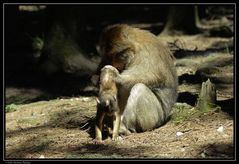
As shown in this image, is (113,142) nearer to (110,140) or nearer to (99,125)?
(110,140)

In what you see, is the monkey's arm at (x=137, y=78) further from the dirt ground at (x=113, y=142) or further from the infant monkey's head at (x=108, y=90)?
the dirt ground at (x=113, y=142)

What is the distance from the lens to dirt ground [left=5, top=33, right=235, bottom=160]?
20.3 ft

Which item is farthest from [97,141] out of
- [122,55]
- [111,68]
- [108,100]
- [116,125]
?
[122,55]

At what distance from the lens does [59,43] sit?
42.2 feet

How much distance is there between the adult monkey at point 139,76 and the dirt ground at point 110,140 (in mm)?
213

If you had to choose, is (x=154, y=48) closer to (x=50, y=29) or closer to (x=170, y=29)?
(x=50, y=29)

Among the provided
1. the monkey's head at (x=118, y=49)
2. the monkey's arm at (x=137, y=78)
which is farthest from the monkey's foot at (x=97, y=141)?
the monkey's head at (x=118, y=49)

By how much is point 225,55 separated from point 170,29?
519 cm

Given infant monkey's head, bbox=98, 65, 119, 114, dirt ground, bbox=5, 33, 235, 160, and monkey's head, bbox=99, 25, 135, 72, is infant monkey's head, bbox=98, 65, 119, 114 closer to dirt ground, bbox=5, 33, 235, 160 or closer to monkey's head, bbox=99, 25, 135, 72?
monkey's head, bbox=99, 25, 135, 72

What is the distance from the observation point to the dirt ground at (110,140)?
20.3 ft

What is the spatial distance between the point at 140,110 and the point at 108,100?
19.1 inches

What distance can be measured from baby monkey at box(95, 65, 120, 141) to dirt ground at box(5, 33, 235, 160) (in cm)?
20

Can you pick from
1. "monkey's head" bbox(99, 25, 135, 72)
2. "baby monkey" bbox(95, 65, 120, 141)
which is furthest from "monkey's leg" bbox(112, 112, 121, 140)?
"monkey's head" bbox(99, 25, 135, 72)

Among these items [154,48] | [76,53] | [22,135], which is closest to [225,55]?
[76,53]
